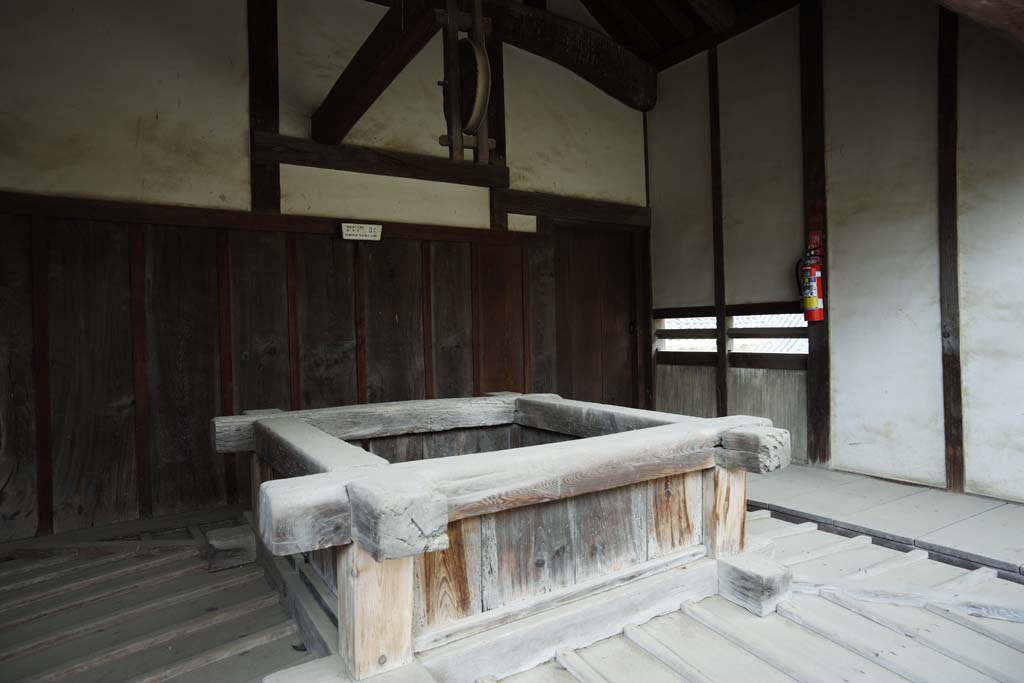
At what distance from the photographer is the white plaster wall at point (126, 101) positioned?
10.3 ft

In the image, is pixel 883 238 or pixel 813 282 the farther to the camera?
pixel 813 282

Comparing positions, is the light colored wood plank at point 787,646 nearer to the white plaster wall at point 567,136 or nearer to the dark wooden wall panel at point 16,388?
the dark wooden wall panel at point 16,388

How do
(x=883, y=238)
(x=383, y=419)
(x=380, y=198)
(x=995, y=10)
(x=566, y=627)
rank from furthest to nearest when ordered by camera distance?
(x=380, y=198)
(x=883, y=238)
(x=383, y=419)
(x=995, y=10)
(x=566, y=627)

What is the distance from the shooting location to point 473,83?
2592 mm

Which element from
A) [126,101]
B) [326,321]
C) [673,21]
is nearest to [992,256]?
[673,21]

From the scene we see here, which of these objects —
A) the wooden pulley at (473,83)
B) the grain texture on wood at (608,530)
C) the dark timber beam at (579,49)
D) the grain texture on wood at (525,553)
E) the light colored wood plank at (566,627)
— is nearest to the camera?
the light colored wood plank at (566,627)

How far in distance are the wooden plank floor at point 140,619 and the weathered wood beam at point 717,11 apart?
4941 mm

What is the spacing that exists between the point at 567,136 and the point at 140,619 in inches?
176

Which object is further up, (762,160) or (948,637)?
(762,160)

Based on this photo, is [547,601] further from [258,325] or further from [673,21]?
[673,21]

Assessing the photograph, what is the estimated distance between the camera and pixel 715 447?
6.11 ft

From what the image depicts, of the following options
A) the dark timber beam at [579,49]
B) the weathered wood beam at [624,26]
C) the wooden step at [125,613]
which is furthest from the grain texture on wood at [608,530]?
the weathered wood beam at [624,26]

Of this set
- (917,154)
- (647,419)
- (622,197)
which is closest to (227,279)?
(647,419)

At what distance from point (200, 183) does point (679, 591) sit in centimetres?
Answer: 341
